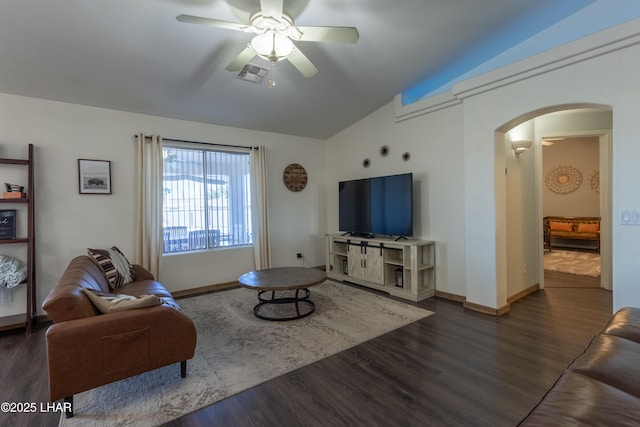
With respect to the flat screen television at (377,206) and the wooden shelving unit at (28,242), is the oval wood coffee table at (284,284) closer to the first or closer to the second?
the flat screen television at (377,206)

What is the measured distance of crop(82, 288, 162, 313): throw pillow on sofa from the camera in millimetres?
1990

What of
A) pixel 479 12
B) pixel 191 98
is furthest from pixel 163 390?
pixel 479 12

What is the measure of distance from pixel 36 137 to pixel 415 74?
15.1 feet

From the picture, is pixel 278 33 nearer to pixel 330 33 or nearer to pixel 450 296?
pixel 330 33

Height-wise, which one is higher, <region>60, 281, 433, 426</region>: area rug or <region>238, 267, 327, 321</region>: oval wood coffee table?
<region>238, 267, 327, 321</region>: oval wood coffee table

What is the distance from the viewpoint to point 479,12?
2777 millimetres

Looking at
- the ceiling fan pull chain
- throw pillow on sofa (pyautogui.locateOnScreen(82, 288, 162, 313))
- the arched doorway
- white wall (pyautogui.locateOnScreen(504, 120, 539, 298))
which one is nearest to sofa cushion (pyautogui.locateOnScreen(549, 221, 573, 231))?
the arched doorway

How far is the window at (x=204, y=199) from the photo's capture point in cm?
425

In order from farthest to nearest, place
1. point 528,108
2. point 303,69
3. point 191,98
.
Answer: point 191,98 → point 528,108 → point 303,69

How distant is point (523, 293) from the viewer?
13.3ft

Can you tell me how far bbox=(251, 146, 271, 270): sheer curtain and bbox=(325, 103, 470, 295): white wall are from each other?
5.81ft

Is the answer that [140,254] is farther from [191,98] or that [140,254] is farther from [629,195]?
[629,195]

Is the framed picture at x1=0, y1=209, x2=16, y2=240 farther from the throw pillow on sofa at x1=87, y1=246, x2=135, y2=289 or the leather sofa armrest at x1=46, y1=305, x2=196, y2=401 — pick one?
the leather sofa armrest at x1=46, y1=305, x2=196, y2=401

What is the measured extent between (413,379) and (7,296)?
427cm
